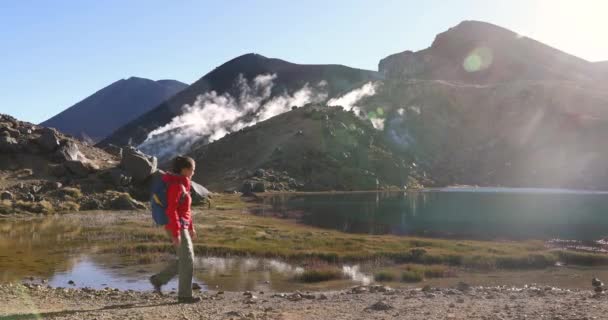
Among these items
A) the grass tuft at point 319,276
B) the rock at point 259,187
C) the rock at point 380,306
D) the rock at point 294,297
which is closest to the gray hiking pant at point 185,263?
the rock at point 294,297

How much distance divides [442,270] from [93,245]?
23.4 meters

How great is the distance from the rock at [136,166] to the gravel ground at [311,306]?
206ft

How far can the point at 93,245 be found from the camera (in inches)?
1455

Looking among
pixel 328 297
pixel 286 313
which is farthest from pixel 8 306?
pixel 328 297

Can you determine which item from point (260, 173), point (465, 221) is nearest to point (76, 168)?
point (465, 221)

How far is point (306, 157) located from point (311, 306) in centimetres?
14401

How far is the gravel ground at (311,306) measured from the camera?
1353 centimetres

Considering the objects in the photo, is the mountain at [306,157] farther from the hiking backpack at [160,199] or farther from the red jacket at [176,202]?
the hiking backpack at [160,199]

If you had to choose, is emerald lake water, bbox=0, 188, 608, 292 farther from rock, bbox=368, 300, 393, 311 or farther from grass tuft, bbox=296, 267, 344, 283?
rock, bbox=368, 300, 393, 311

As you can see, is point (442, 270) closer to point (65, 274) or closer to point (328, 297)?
point (328, 297)

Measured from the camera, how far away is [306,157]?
522 ft

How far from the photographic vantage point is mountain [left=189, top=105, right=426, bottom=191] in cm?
14975

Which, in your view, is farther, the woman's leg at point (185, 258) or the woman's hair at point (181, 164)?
the woman's leg at point (185, 258)

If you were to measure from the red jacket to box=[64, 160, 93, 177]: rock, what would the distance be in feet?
235
